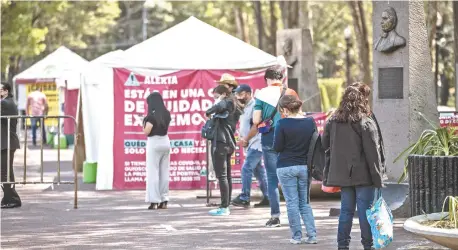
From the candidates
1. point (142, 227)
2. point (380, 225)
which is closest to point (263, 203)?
point (142, 227)

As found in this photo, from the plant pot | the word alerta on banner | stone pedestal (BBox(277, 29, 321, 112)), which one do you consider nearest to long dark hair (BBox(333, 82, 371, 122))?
the plant pot

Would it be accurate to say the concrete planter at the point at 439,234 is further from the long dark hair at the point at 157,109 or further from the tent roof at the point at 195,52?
the tent roof at the point at 195,52

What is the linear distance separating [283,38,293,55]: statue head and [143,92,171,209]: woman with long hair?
7.37 m

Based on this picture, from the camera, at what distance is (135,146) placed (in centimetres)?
1897

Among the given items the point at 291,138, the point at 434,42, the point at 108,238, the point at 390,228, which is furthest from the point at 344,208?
the point at 434,42

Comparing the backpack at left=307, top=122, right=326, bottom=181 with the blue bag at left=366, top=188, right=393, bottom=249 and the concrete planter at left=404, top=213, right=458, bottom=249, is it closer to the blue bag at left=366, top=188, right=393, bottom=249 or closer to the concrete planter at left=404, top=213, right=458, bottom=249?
the blue bag at left=366, top=188, right=393, bottom=249

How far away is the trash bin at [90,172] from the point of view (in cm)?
2052

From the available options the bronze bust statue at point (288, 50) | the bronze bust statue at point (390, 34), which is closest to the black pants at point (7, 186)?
the bronze bust statue at point (390, 34)

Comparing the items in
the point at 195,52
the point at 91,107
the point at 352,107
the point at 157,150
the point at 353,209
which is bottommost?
the point at 353,209

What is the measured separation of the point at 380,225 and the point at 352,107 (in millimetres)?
1135

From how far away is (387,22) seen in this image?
14.3 meters

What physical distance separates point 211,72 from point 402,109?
533cm

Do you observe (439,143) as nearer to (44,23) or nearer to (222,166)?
(222,166)

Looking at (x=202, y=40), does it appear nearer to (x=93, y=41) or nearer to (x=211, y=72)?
(x=211, y=72)
